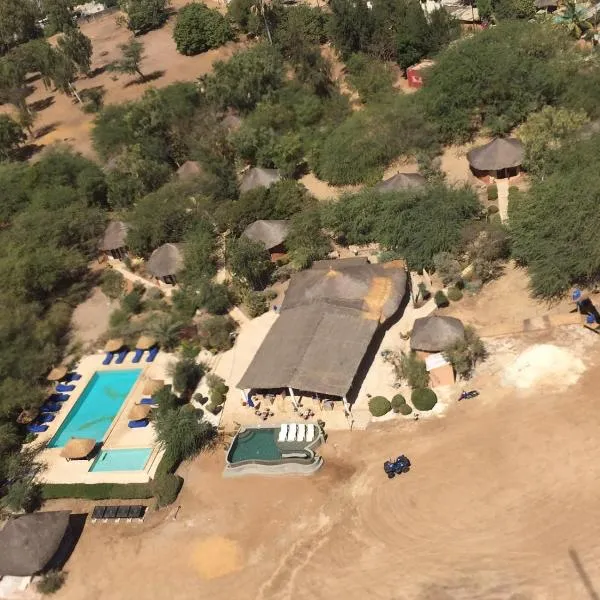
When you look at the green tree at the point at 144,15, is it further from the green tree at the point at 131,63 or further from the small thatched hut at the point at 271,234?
the small thatched hut at the point at 271,234

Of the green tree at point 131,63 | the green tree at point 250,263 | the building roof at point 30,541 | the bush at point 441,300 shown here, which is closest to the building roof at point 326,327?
the bush at point 441,300

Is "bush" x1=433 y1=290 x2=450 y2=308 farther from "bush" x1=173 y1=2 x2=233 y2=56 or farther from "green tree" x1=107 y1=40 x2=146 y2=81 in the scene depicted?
"bush" x1=173 y1=2 x2=233 y2=56

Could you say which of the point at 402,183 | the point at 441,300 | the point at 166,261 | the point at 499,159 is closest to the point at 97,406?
the point at 166,261

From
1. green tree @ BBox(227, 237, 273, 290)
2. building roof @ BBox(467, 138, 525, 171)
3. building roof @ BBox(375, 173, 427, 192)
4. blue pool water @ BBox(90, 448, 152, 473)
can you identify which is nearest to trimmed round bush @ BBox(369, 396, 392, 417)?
blue pool water @ BBox(90, 448, 152, 473)

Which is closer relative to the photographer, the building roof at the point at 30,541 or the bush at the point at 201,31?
the building roof at the point at 30,541

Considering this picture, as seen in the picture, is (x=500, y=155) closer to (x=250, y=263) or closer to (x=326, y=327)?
(x=250, y=263)

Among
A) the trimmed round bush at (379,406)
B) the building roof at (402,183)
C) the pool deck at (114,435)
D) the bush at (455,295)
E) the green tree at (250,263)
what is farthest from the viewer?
the building roof at (402,183)
